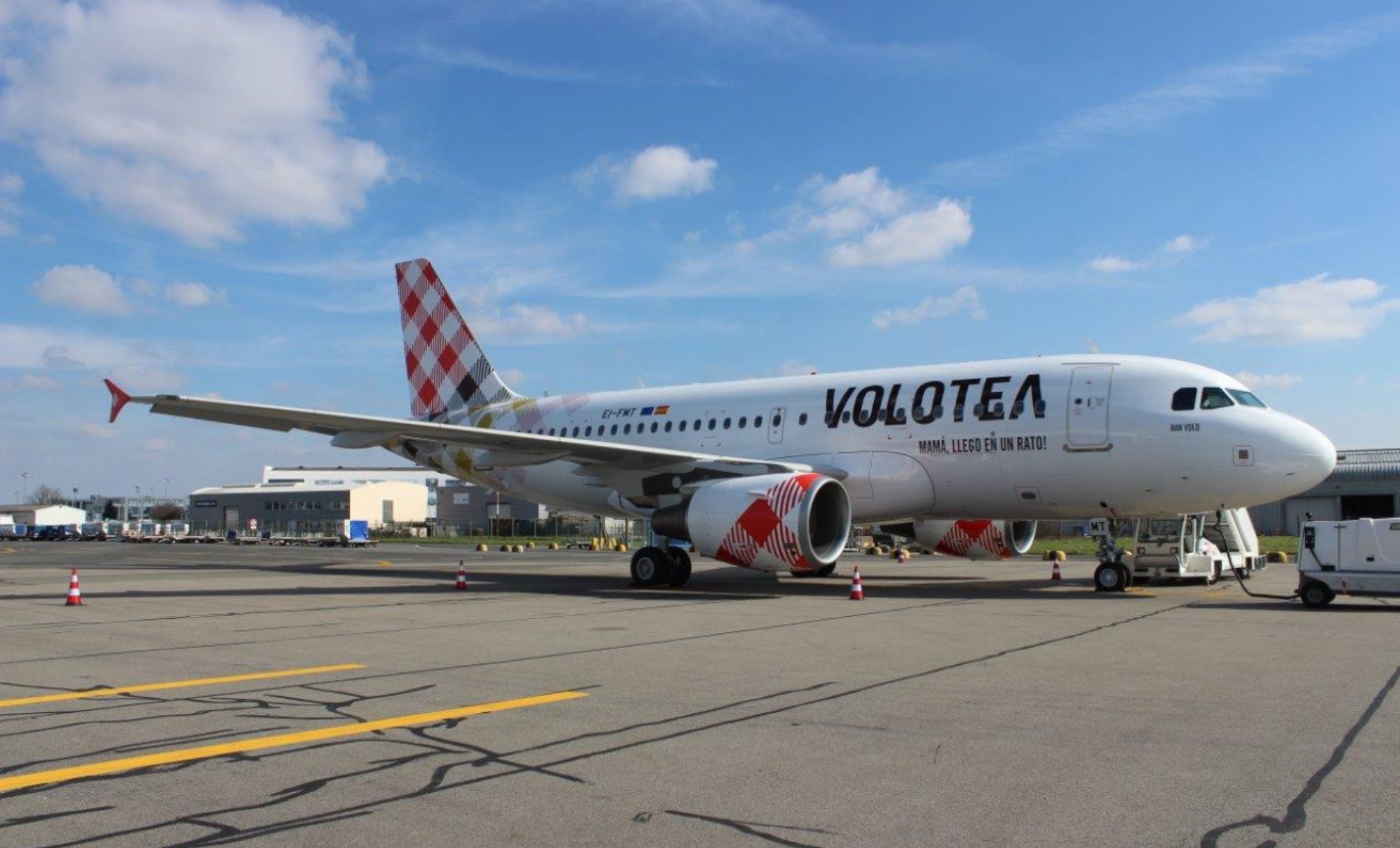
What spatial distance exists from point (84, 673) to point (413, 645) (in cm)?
294

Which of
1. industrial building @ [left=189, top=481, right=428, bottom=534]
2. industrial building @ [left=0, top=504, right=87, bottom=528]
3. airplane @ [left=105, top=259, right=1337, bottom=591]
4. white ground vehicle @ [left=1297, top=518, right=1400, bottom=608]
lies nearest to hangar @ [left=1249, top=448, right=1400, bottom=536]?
airplane @ [left=105, top=259, right=1337, bottom=591]

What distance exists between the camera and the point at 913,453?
1853 cm

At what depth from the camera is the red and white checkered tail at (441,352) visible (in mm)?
26766

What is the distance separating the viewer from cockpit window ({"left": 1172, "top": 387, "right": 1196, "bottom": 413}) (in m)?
16.3

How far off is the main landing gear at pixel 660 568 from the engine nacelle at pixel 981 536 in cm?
521

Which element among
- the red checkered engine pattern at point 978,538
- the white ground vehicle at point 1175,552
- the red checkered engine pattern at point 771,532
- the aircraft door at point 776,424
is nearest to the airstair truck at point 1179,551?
the white ground vehicle at point 1175,552

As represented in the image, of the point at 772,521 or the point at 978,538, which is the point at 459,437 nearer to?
the point at 772,521

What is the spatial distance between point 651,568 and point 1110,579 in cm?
793

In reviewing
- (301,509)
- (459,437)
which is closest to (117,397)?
(459,437)

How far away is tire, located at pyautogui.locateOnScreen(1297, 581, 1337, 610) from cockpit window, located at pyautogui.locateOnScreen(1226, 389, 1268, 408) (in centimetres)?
284

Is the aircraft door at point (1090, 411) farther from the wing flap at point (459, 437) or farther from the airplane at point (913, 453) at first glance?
the wing flap at point (459, 437)

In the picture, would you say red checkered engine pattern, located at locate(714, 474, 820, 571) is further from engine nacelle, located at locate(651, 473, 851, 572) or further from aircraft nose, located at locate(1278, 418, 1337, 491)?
aircraft nose, located at locate(1278, 418, 1337, 491)

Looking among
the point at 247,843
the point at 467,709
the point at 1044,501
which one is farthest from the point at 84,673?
the point at 1044,501

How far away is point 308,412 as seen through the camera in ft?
57.5
